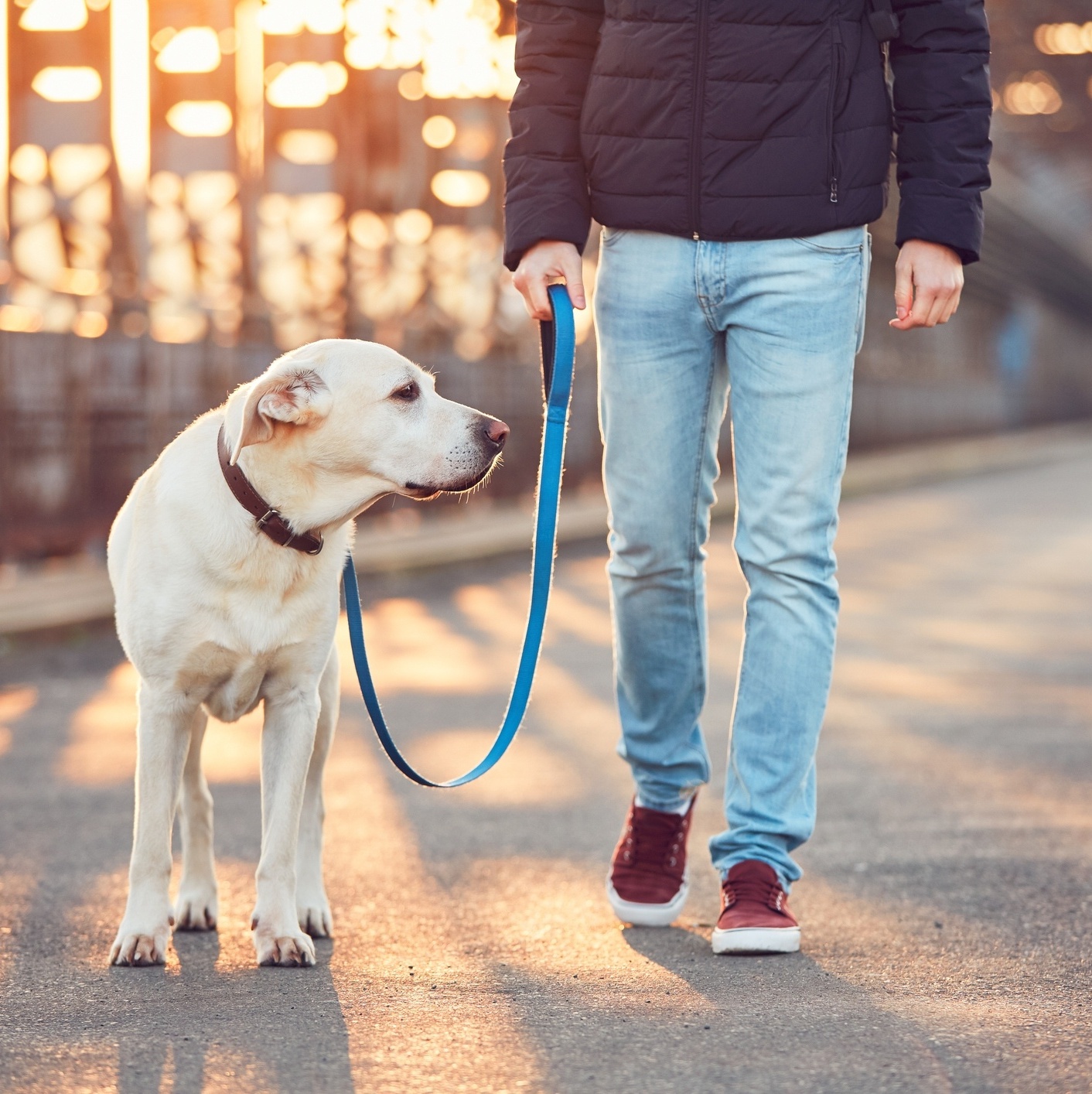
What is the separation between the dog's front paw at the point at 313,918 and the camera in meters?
3.21

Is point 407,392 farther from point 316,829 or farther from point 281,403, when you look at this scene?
point 316,829

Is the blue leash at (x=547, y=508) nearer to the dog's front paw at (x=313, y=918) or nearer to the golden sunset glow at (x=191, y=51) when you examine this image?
the dog's front paw at (x=313, y=918)

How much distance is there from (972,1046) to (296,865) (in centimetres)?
135

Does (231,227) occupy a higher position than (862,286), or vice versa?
(862,286)

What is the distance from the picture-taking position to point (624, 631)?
3357mm

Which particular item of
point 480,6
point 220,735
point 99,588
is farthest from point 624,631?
point 480,6

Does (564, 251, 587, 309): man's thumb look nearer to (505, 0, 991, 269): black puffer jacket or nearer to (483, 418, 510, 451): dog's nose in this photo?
(505, 0, 991, 269): black puffer jacket

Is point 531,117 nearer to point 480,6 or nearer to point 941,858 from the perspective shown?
point 941,858

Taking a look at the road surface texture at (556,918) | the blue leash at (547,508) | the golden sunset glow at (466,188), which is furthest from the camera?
the golden sunset glow at (466,188)

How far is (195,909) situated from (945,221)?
6.17 ft

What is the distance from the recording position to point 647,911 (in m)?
3.25

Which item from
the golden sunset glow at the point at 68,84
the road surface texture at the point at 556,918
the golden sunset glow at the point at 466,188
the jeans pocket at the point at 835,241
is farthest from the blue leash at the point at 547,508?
the golden sunset glow at the point at 466,188

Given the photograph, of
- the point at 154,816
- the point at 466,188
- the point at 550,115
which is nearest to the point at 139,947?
the point at 154,816

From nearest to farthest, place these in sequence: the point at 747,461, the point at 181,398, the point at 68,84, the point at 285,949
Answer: the point at 285,949 → the point at 747,461 → the point at 68,84 → the point at 181,398
